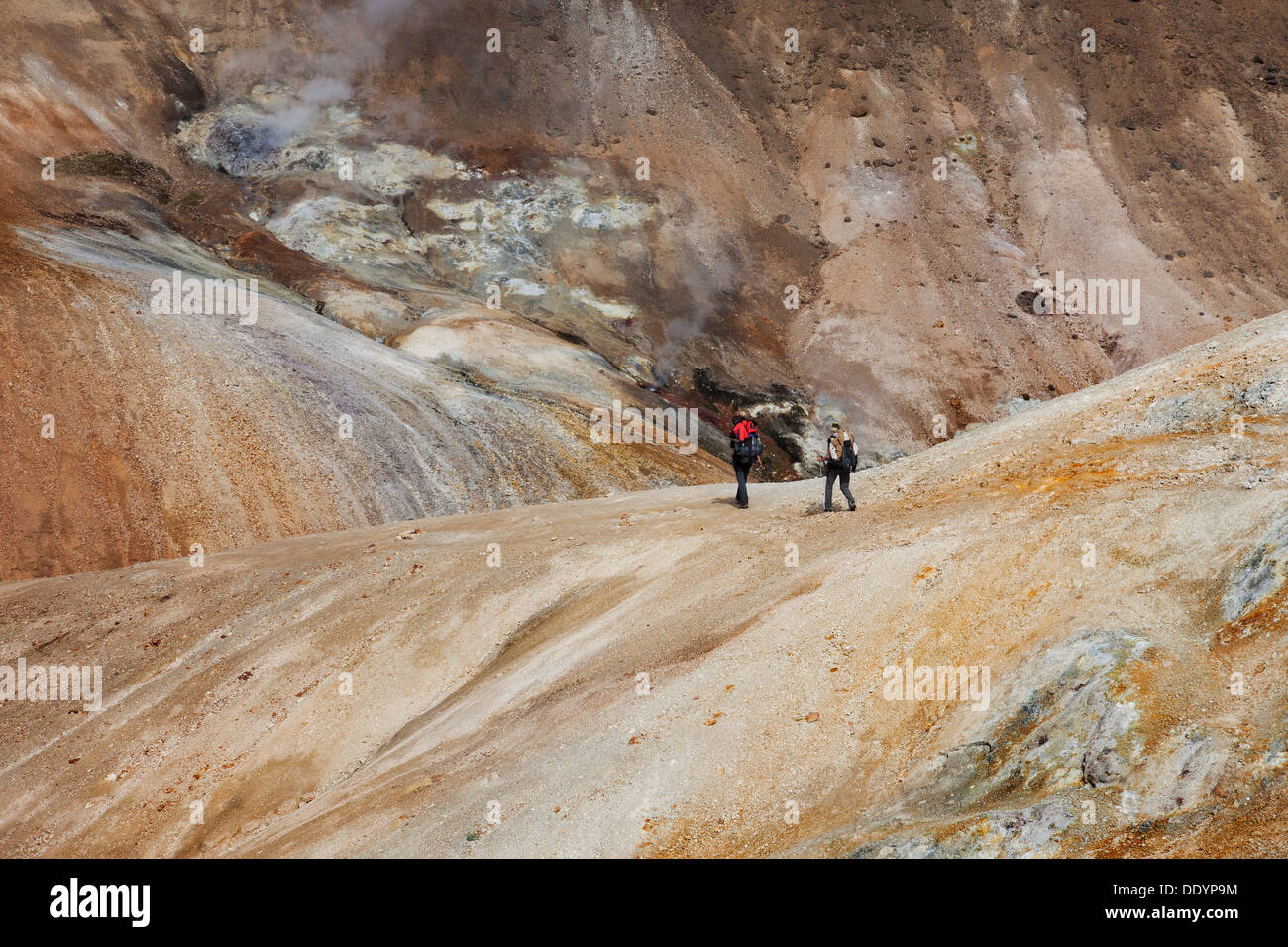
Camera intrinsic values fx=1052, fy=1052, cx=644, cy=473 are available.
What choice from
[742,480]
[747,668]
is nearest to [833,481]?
[742,480]

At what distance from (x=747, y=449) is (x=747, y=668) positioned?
6.99m

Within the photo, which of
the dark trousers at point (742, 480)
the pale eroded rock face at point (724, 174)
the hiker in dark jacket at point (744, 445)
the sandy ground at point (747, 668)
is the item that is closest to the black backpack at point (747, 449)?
the hiker in dark jacket at point (744, 445)

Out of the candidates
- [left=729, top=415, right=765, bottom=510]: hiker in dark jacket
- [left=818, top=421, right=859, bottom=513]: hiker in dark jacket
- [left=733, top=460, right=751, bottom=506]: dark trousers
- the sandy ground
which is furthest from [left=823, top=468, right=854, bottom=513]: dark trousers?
[left=733, top=460, right=751, bottom=506]: dark trousers

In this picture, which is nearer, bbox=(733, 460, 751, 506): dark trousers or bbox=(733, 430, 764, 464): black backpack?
bbox=(733, 430, 764, 464): black backpack

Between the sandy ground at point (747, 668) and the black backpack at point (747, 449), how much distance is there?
99 centimetres

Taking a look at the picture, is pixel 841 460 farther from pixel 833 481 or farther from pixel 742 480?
pixel 742 480

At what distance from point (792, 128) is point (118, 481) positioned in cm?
4751

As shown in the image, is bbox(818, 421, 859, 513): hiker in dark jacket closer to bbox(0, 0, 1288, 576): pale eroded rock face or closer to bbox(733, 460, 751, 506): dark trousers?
bbox(733, 460, 751, 506): dark trousers

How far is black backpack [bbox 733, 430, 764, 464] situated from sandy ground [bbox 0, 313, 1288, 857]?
3.26ft

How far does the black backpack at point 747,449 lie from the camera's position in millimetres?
18625

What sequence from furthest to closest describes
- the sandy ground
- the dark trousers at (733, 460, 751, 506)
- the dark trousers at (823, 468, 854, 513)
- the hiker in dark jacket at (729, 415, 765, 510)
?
the dark trousers at (733, 460, 751, 506), the hiker in dark jacket at (729, 415, 765, 510), the dark trousers at (823, 468, 854, 513), the sandy ground

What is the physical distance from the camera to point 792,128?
2473 inches

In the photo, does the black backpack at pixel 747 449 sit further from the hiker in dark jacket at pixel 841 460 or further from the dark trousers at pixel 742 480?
the hiker in dark jacket at pixel 841 460

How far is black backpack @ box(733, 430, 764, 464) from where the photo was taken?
18.6 meters
